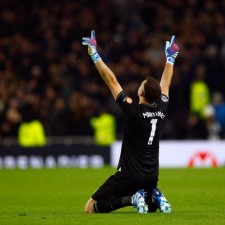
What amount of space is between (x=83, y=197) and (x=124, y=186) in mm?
4559

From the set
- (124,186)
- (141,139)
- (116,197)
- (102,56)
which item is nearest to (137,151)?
(141,139)

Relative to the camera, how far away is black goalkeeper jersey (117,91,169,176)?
1136 centimetres

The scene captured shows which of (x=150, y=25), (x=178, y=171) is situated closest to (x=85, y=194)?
(x=178, y=171)

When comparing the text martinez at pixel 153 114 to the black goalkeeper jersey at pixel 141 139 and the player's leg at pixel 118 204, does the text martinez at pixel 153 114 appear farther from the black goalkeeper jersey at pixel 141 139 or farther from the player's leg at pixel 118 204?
the player's leg at pixel 118 204

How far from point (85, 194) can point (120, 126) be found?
10.5 m

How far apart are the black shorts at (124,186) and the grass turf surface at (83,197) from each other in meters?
0.28

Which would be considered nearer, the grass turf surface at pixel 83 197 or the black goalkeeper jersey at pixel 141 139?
the grass turf surface at pixel 83 197

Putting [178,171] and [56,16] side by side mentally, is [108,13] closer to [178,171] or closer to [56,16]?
[56,16]

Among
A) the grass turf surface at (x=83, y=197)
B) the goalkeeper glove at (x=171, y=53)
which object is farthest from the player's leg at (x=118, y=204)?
the goalkeeper glove at (x=171, y=53)

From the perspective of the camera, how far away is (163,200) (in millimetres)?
11484

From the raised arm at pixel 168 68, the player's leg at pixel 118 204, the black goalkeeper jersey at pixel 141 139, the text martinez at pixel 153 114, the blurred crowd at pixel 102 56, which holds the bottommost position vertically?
the player's leg at pixel 118 204

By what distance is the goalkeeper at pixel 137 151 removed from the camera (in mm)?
11289

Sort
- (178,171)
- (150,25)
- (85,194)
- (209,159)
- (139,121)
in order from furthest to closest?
(150,25) < (209,159) < (178,171) < (85,194) < (139,121)

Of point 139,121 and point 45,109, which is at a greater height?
point 45,109
